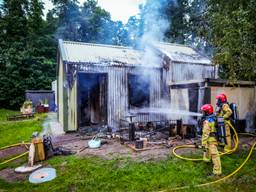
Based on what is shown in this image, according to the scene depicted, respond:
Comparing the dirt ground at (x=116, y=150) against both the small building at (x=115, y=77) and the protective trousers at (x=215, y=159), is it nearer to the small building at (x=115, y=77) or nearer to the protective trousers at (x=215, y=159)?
the protective trousers at (x=215, y=159)

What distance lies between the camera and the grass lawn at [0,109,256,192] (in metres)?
5.10

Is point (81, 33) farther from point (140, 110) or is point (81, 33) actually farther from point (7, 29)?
A: point (140, 110)

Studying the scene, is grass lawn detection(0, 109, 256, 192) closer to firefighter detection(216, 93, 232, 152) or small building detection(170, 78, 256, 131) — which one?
firefighter detection(216, 93, 232, 152)

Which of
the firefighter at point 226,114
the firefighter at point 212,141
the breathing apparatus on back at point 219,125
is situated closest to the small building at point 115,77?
the firefighter at point 226,114

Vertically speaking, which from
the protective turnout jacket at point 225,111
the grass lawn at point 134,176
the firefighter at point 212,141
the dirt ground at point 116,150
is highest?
the protective turnout jacket at point 225,111

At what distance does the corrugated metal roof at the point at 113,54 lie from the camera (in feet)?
37.3

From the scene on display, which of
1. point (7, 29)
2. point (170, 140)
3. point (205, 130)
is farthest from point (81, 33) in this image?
point (205, 130)

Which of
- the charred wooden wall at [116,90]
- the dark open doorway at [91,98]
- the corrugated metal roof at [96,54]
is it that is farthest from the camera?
the dark open doorway at [91,98]

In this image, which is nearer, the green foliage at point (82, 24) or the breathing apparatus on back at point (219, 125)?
the breathing apparatus on back at point (219, 125)

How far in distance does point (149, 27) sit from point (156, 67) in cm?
472

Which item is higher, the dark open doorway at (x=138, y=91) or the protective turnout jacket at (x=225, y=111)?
the dark open doorway at (x=138, y=91)

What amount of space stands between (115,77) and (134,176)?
6.50 m

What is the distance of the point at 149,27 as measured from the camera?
15.8 m

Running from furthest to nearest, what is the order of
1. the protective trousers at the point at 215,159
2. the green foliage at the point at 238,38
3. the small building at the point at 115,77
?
the small building at the point at 115,77, the green foliage at the point at 238,38, the protective trousers at the point at 215,159
